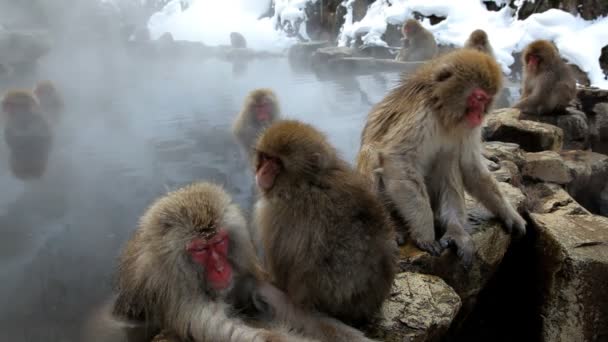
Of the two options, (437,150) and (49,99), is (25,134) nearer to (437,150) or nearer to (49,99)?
(49,99)

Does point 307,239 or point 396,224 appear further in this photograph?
point 396,224

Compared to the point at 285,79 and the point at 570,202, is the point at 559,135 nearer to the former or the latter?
the point at 570,202

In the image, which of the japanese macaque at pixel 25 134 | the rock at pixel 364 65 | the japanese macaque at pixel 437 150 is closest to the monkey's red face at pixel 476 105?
the japanese macaque at pixel 437 150

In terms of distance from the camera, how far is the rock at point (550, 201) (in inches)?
137

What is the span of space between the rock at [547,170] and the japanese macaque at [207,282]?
2.84m

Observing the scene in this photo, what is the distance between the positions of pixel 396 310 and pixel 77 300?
7.76ft

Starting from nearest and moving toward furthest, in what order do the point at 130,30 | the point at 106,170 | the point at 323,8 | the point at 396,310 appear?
the point at 396,310, the point at 106,170, the point at 323,8, the point at 130,30

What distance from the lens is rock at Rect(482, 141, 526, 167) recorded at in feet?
13.4

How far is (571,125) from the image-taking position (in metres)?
5.99

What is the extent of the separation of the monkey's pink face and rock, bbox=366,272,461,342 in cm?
70

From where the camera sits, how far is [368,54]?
43.6 feet

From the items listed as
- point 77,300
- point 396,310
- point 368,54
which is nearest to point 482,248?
point 396,310

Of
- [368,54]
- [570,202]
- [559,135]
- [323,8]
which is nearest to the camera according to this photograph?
[570,202]

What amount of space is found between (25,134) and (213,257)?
5625 millimetres
